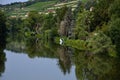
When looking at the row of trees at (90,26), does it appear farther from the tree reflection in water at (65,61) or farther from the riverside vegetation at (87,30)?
the tree reflection in water at (65,61)

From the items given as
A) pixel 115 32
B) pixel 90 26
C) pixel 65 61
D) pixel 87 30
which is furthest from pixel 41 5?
pixel 65 61

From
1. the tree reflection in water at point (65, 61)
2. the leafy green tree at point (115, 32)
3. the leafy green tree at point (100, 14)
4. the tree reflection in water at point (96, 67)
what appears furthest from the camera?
the leafy green tree at point (100, 14)

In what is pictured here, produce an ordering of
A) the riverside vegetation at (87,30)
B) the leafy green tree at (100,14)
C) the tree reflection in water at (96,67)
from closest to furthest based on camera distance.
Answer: the tree reflection in water at (96,67), the riverside vegetation at (87,30), the leafy green tree at (100,14)

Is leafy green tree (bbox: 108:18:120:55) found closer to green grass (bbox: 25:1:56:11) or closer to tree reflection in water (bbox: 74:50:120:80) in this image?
tree reflection in water (bbox: 74:50:120:80)

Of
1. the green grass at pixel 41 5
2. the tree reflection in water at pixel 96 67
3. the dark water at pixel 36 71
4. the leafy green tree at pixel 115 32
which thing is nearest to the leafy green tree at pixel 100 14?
the leafy green tree at pixel 115 32

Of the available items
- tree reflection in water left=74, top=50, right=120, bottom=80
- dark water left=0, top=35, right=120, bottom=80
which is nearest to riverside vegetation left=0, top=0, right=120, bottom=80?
tree reflection in water left=74, top=50, right=120, bottom=80

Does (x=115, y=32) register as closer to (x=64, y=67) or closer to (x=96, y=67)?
(x=64, y=67)

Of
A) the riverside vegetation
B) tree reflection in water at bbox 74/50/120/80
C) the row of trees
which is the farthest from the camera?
the row of trees

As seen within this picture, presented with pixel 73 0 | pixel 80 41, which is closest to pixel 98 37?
pixel 80 41

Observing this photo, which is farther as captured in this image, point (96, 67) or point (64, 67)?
point (64, 67)

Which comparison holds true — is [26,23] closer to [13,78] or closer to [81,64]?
[81,64]

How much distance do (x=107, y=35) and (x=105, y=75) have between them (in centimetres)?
1941

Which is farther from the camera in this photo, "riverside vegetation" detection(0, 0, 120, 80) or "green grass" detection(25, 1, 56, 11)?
"green grass" detection(25, 1, 56, 11)

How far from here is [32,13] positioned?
112 m
